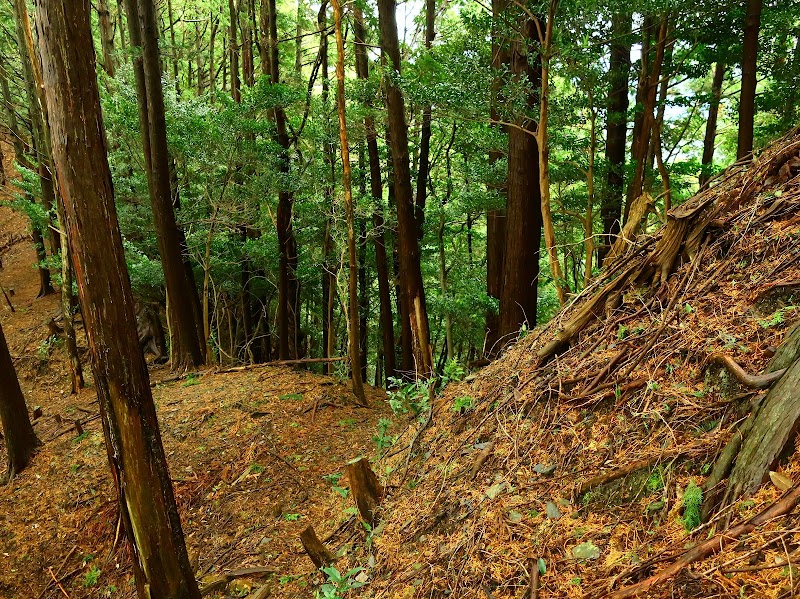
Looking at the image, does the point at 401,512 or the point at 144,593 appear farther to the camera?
the point at 144,593

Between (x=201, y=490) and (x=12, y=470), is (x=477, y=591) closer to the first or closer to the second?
(x=201, y=490)

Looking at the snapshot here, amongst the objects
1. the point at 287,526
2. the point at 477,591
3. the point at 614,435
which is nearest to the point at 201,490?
the point at 287,526

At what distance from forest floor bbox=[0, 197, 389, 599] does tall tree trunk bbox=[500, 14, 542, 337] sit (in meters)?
2.93

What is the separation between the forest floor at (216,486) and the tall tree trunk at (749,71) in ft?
22.5

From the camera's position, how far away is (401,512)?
3.56 meters

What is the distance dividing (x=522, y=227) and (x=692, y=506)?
568 centimetres

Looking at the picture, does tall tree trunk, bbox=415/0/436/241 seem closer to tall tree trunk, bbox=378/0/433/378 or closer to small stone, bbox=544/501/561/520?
tall tree trunk, bbox=378/0/433/378

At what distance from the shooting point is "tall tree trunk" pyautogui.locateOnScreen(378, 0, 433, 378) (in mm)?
8438

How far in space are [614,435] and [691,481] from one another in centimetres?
59

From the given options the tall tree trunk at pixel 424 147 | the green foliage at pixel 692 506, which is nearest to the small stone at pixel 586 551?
the green foliage at pixel 692 506

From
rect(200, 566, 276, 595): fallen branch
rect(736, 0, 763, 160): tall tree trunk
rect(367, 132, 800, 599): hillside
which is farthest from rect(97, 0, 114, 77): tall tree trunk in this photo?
rect(367, 132, 800, 599): hillside

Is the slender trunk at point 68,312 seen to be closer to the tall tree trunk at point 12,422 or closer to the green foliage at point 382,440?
the tall tree trunk at point 12,422

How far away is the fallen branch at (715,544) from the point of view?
5.49 feet

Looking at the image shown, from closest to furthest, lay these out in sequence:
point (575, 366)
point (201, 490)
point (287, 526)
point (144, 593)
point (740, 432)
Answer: point (740, 432), point (575, 366), point (144, 593), point (287, 526), point (201, 490)
